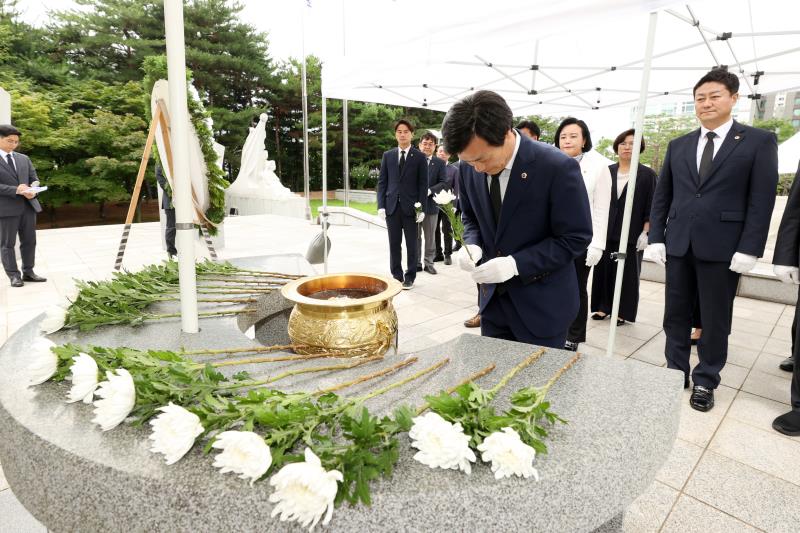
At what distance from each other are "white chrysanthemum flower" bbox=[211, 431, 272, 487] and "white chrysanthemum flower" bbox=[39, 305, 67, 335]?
1.23m

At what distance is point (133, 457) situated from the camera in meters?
0.91

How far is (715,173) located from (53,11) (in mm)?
26847

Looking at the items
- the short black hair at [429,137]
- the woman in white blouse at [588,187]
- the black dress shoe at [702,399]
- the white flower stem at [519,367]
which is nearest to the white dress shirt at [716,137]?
the woman in white blouse at [588,187]

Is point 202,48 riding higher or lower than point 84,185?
higher

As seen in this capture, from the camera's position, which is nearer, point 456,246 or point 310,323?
point 310,323

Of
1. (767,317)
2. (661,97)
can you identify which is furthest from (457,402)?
(661,97)

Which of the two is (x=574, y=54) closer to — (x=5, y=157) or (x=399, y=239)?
(x=399, y=239)

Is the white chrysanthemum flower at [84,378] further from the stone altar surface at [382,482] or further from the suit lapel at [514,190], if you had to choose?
the suit lapel at [514,190]

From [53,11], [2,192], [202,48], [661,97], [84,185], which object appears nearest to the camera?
[2,192]

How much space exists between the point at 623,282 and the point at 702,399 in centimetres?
180

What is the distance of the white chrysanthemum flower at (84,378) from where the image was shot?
106 centimetres

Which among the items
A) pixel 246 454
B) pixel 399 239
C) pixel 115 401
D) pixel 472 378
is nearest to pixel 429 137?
pixel 399 239

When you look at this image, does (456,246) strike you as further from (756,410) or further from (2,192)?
(2,192)

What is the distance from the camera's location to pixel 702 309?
9.12 feet
